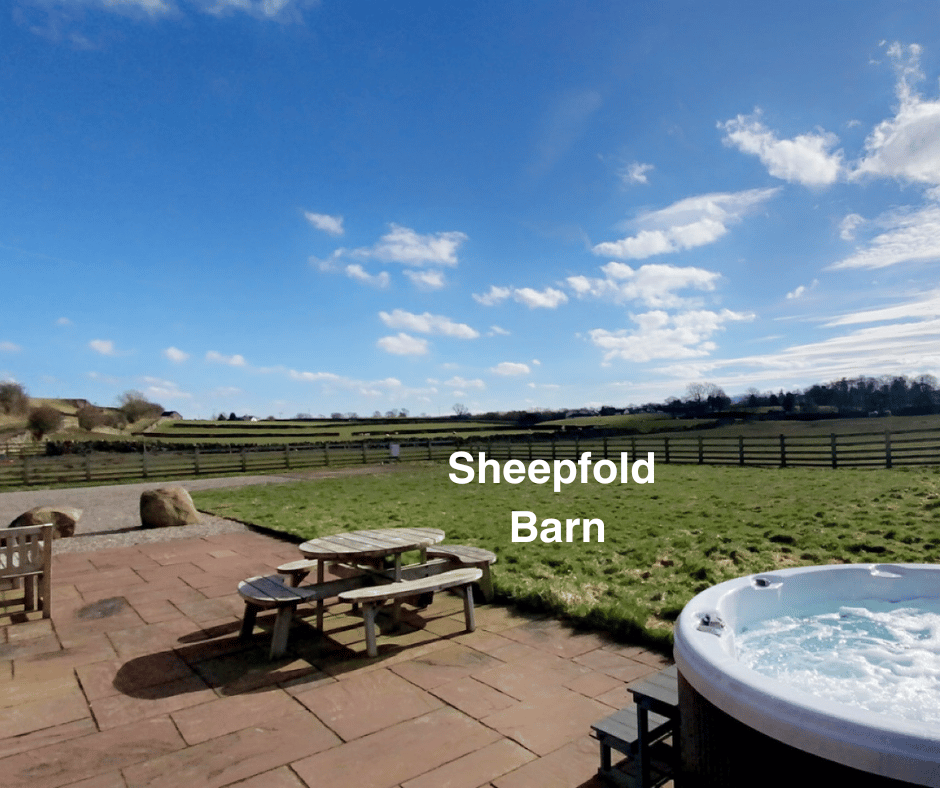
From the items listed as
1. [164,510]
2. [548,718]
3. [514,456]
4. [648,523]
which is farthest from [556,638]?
[514,456]

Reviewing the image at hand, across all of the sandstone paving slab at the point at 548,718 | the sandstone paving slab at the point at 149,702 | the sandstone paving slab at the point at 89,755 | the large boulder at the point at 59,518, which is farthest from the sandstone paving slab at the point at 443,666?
the large boulder at the point at 59,518

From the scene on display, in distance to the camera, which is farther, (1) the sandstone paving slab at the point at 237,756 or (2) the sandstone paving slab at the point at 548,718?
(2) the sandstone paving slab at the point at 548,718

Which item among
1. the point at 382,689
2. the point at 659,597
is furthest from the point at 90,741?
the point at 659,597

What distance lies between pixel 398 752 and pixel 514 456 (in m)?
21.2

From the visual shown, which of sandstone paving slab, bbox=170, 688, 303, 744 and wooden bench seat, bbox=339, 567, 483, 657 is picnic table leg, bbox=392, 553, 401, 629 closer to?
wooden bench seat, bbox=339, 567, 483, 657

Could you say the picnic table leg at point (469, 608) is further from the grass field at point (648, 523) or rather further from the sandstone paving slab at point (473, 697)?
the sandstone paving slab at point (473, 697)

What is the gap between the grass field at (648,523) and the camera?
4590 mm

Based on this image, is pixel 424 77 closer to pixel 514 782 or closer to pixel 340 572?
pixel 340 572

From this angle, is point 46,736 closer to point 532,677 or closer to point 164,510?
point 532,677

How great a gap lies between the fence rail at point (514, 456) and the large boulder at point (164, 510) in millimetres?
11090

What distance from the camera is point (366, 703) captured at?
2.99 metres

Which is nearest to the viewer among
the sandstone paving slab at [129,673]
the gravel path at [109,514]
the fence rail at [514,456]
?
the sandstone paving slab at [129,673]

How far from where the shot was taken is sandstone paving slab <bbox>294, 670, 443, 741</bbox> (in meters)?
2.78

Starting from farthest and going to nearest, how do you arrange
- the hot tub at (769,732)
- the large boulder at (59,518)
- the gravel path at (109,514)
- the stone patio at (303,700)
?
the gravel path at (109,514) < the large boulder at (59,518) < the stone patio at (303,700) < the hot tub at (769,732)
